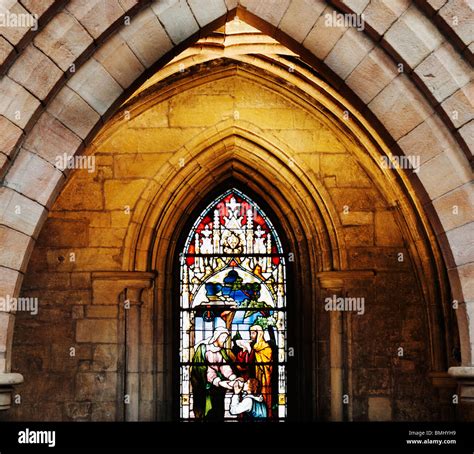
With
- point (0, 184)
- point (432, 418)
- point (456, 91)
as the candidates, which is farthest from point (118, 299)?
point (456, 91)

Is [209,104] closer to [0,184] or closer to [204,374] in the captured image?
[204,374]

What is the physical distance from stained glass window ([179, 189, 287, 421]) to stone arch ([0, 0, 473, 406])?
4.23 meters

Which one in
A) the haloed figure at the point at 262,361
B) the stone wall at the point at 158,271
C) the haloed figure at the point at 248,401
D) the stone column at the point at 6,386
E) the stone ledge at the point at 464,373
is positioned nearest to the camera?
the stone column at the point at 6,386

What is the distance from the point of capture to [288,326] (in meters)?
10.9

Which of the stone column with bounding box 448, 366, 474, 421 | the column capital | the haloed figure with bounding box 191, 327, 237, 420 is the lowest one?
the stone column with bounding box 448, 366, 474, 421

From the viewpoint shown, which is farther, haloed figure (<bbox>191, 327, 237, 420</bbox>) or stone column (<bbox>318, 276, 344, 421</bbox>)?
haloed figure (<bbox>191, 327, 237, 420</bbox>)

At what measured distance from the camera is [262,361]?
1084 centimetres

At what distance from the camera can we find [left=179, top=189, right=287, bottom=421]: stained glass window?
10.8 meters

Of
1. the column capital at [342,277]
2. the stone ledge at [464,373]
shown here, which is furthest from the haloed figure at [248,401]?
the stone ledge at [464,373]

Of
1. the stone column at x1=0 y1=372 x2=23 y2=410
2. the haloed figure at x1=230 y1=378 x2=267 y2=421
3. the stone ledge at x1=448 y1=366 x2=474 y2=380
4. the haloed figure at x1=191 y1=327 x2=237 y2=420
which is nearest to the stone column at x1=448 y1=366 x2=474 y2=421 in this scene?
the stone ledge at x1=448 y1=366 x2=474 y2=380

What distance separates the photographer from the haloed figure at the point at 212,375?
10727mm

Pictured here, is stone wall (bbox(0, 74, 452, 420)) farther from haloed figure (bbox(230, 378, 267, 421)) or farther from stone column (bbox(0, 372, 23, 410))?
stone column (bbox(0, 372, 23, 410))

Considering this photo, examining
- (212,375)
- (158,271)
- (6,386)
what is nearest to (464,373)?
(6,386)

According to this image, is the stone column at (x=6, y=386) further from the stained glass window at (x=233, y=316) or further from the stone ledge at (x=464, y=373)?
the stained glass window at (x=233, y=316)
